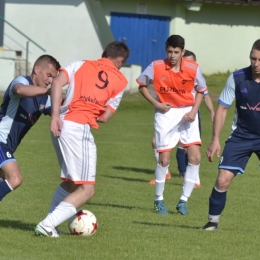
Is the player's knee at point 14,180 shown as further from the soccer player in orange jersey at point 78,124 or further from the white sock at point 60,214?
the white sock at point 60,214

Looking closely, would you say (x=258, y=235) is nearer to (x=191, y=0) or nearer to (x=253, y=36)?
(x=191, y=0)

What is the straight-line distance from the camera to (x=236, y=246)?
752cm

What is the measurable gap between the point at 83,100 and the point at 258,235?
2.39 meters

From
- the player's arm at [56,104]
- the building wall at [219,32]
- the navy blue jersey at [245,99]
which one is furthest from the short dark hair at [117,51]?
the building wall at [219,32]

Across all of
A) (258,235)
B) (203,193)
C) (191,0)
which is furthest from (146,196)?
(191,0)

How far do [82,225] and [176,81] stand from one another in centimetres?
322

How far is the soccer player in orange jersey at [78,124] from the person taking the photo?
294 inches

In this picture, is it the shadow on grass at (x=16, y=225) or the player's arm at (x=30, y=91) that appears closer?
the player's arm at (x=30, y=91)

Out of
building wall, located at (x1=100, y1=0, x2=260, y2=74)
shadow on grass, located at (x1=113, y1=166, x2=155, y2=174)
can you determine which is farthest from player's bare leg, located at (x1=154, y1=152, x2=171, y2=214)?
building wall, located at (x1=100, y1=0, x2=260, y2=74)

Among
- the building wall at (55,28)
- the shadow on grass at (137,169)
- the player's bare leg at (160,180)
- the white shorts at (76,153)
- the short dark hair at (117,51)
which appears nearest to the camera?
the white shorts at (76,153)

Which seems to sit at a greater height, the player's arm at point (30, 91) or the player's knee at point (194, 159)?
the player's arm at point (30, 91)

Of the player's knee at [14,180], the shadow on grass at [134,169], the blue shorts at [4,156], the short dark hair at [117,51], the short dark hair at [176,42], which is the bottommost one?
the shadow on grass at [134,169]

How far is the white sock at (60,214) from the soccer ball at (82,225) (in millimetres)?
389

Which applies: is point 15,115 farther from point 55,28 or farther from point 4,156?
point 55,28
